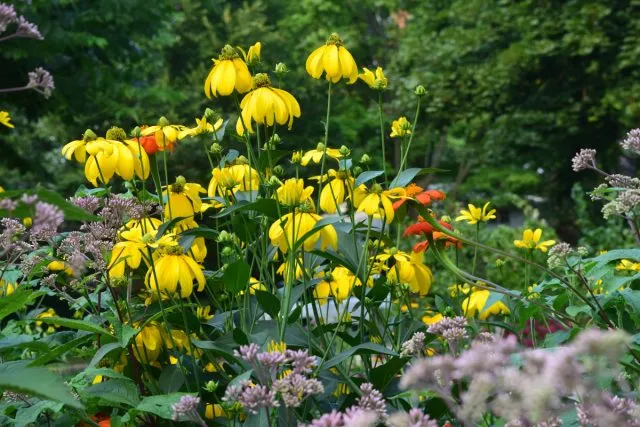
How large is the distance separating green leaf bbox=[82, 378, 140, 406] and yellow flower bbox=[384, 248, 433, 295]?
63 centimetres

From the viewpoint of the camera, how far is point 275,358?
958 millimetres

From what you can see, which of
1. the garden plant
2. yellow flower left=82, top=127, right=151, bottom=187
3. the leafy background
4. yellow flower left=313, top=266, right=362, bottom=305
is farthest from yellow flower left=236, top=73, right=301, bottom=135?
the leafy background

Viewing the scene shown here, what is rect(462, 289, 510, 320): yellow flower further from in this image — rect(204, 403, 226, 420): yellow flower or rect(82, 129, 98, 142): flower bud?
rect(82, 129, 98, 142): flower bud

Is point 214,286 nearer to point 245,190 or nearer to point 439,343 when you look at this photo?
point 245,190

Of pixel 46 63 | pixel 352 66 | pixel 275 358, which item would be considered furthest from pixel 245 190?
pixel 46 63

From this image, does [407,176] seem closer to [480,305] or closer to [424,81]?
[480,305]

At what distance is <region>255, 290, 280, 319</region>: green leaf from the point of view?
146 centimetres

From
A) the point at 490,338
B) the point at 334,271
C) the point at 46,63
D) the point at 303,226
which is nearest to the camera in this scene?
the point at 490,338

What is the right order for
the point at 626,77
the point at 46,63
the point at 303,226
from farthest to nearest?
the point at 626,77 → the point at 46,63 → the point at 303,226

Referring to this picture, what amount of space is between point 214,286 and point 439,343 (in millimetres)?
471

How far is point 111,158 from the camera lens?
166cm

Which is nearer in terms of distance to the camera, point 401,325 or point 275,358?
point 275,358

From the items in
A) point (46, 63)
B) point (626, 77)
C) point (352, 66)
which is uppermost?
point (352, 66)

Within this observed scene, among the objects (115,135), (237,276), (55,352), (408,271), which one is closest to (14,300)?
(55,352)
